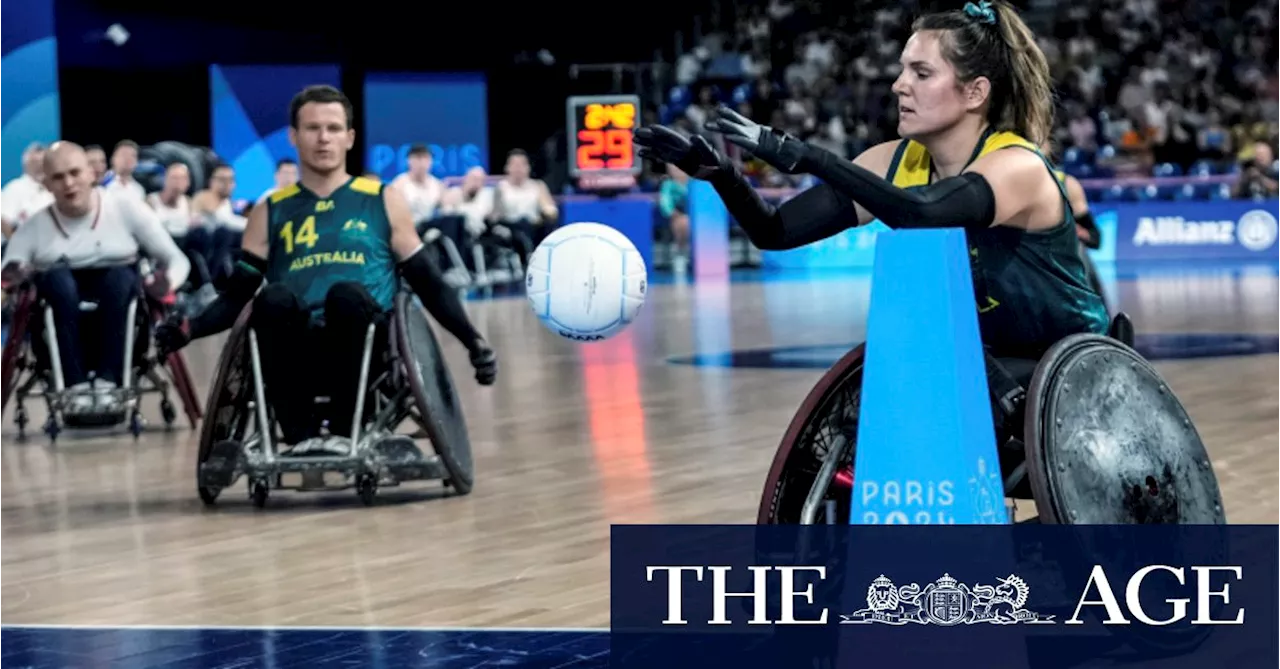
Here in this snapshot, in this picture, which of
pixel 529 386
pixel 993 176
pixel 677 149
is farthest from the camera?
pixel 529 386

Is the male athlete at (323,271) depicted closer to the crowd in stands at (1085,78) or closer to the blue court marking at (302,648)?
the blue court marking at (302,648)

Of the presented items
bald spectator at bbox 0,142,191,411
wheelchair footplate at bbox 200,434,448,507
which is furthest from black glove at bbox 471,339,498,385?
bald spectator at bbox 0,142,191,411

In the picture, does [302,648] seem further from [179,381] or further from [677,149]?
[179,381]

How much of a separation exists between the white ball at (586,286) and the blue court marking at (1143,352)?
311 inches

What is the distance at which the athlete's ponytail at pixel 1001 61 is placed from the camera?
517 cm

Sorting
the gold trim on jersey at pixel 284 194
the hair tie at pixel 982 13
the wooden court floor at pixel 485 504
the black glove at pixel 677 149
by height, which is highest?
the hair tie at pixel 982 13

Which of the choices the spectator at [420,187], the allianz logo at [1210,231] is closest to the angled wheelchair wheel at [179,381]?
the spectator at [420,187]

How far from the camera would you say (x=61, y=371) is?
1153 cm

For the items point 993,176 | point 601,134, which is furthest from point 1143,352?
point 601,134

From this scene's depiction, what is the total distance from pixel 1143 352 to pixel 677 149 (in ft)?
34.2

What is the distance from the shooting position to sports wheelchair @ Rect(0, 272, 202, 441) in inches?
451

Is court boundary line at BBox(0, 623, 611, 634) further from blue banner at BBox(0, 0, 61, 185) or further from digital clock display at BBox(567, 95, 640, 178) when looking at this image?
digital clock display at BBox(567, 95, 640, 178)

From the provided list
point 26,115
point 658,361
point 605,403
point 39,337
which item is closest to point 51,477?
point 39,337

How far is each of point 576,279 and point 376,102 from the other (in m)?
26.4
